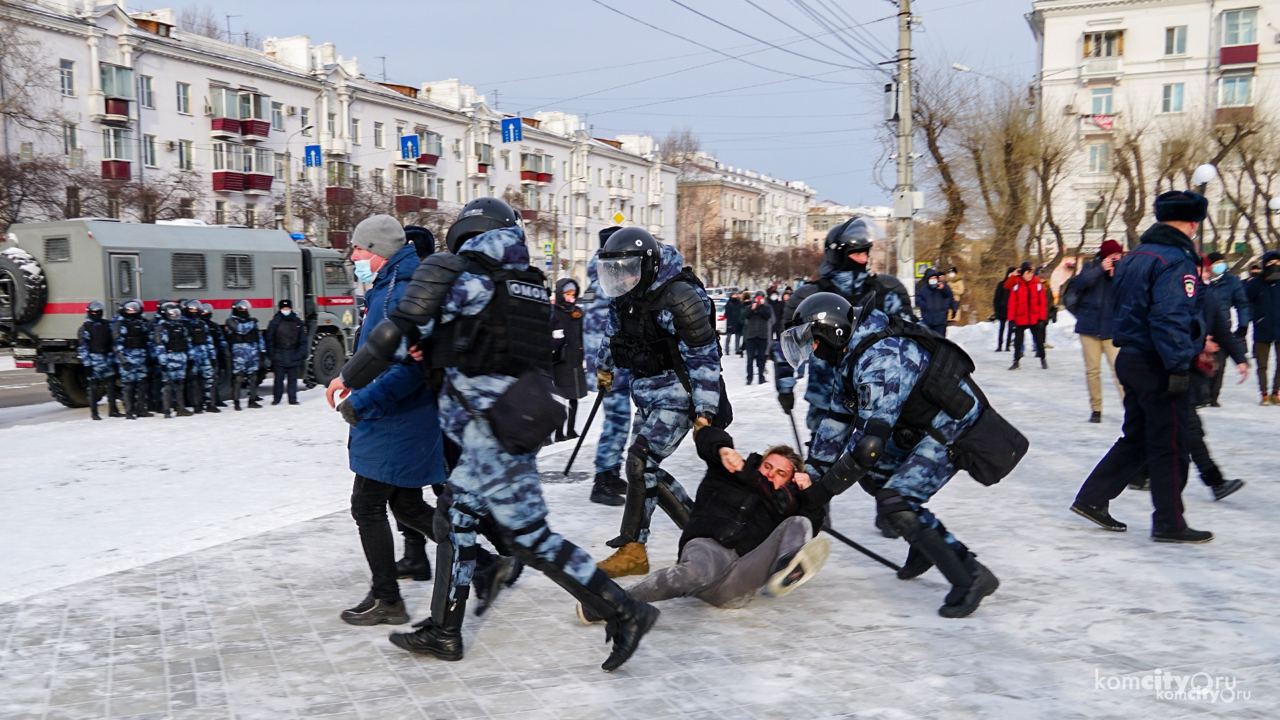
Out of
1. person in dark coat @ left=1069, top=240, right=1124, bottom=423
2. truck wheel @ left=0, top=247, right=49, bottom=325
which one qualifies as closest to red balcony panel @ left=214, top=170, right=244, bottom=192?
truck wheel @ left=0, top=247, right=49, bottom=325

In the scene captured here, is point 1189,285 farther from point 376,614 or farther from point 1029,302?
point 1029,302

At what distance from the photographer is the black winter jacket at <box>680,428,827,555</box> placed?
187 inches

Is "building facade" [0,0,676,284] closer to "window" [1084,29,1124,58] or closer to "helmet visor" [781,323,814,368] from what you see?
"helmet visor" [781,323,814,368]

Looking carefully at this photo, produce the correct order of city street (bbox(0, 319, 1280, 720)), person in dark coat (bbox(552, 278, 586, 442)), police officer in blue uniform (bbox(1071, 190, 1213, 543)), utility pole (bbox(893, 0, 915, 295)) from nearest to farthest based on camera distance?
city street (bbox(0, 319, 1280, 720))
police officer in blue uniform (bbox(1071, 190, 1213, 543))
person in dark coat (bbox(552, 278, 586, 442))
utility pole (bbox(893, 0, 915, 295))

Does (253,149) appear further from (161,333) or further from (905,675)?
(905,675)

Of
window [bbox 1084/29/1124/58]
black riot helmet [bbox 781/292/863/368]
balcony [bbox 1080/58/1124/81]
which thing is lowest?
black riot helmet [bbox 781/292/863/368]

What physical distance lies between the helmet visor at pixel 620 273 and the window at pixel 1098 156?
49.4 meters

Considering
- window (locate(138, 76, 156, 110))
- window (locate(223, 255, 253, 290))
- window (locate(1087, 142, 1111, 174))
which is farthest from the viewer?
window (locate(1087, 142, 1111, 174))

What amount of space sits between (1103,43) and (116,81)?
47.4 m

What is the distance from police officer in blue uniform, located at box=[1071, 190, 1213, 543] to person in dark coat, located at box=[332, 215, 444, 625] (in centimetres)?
409

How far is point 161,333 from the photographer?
527 inches

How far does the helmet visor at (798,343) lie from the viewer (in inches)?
187

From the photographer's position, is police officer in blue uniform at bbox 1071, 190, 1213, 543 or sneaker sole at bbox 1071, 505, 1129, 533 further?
sneaker sole at bbox 1071, 505, 1129, 533

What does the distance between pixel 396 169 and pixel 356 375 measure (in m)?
54.3
